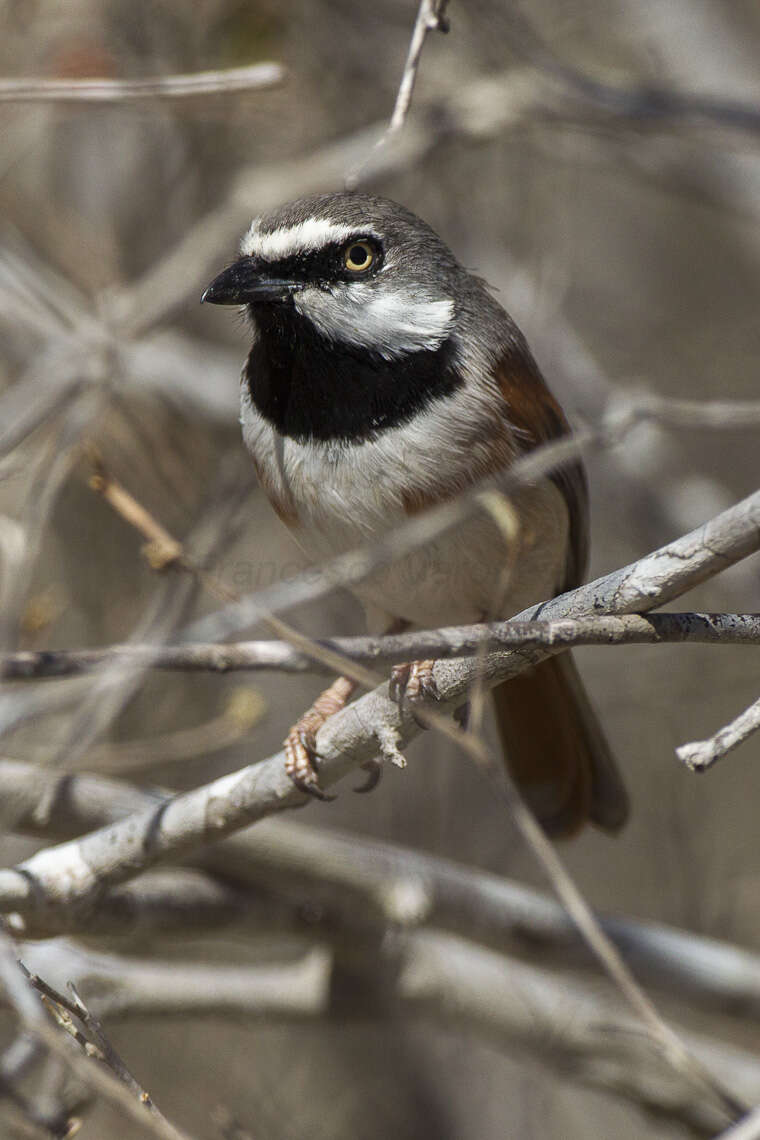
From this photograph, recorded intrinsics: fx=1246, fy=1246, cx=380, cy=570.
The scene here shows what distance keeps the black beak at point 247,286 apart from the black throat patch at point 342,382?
0.05 m

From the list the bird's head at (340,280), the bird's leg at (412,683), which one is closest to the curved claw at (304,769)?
the bird's leg at (412,683)

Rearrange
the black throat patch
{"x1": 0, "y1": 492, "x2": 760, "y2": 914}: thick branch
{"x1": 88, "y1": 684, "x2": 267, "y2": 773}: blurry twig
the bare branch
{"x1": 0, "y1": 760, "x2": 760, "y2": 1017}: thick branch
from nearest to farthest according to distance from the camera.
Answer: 1. the bare branch
2. {"x1": 0, "y1": 492, "x2": 760, "y2": 914}: thick branch
3. the black throat patch
4. {"x1": 0, "y1": 760, "x2": 760, "y2": 1017}: thick branch
5. {"x1": 88, "y1": 684, "x2": 267, "y2": 773}: blurry twig

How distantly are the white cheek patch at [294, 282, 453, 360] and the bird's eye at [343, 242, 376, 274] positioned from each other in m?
0.05

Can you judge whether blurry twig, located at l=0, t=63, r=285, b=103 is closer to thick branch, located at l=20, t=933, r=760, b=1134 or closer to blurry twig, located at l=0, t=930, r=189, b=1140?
blurry twig, located at l=0, t=930, r=189, b=1140

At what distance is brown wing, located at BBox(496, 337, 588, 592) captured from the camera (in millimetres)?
3668

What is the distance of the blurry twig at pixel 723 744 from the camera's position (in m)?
2.15

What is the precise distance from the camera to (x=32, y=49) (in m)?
5.44

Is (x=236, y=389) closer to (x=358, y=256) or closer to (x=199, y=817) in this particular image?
(x=358, y=256)

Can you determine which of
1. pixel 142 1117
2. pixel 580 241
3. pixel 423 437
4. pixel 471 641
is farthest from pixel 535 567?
pixel 580 241

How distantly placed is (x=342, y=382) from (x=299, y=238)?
1.32ft

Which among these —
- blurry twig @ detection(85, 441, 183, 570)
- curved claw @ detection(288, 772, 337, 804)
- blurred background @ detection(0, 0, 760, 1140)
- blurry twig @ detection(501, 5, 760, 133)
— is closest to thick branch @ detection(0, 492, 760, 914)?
curved claw @ detection(288, 772, 337, 804)

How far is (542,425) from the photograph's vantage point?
12.4 feet

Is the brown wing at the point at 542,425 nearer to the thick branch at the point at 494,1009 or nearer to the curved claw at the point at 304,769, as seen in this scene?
the curved claw at the point at 304,769

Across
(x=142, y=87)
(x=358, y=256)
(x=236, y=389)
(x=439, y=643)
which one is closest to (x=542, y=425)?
(x=358, y=256)
